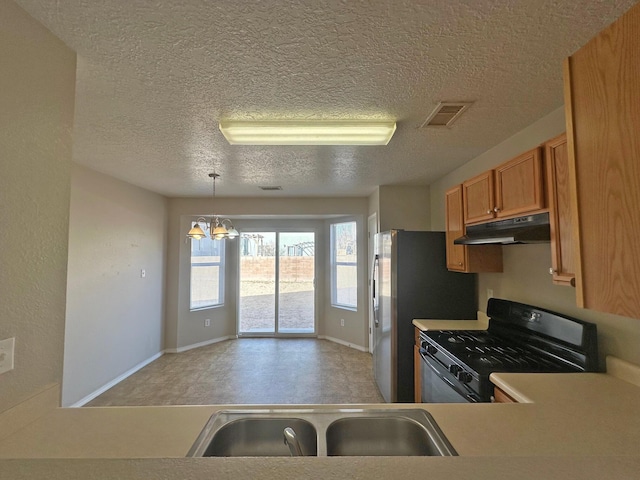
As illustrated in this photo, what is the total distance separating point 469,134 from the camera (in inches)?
88.7

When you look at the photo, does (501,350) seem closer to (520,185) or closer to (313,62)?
(520,185)

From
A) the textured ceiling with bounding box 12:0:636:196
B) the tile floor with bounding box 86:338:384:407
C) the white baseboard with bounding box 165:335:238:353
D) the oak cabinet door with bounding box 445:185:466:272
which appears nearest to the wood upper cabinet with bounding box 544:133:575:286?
the textured ceiling with bounding box 12:0:636:196

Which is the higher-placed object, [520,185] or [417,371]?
[520,185]

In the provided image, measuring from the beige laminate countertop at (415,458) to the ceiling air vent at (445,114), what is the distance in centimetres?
157

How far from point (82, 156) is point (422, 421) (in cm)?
339

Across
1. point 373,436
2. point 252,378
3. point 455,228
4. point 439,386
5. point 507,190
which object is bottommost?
point 252,378

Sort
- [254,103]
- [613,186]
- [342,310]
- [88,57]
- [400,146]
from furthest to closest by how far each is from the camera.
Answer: [342,310] < [400,146] < [254,103] < [88,57] < [613,186]

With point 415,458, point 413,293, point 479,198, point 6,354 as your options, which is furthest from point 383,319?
point 6,354

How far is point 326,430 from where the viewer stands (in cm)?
106

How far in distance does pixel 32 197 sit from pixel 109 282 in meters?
2.80

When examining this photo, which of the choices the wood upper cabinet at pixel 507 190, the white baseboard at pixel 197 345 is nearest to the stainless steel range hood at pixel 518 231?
the wood upper cabinet at pixel 507 190

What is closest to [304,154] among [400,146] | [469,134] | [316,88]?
[400,146]

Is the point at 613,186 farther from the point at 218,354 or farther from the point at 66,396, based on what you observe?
the point at 218,354

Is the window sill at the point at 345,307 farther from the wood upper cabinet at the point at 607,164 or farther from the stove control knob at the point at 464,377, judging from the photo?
the wood upper cabinet at the point at 607,164
